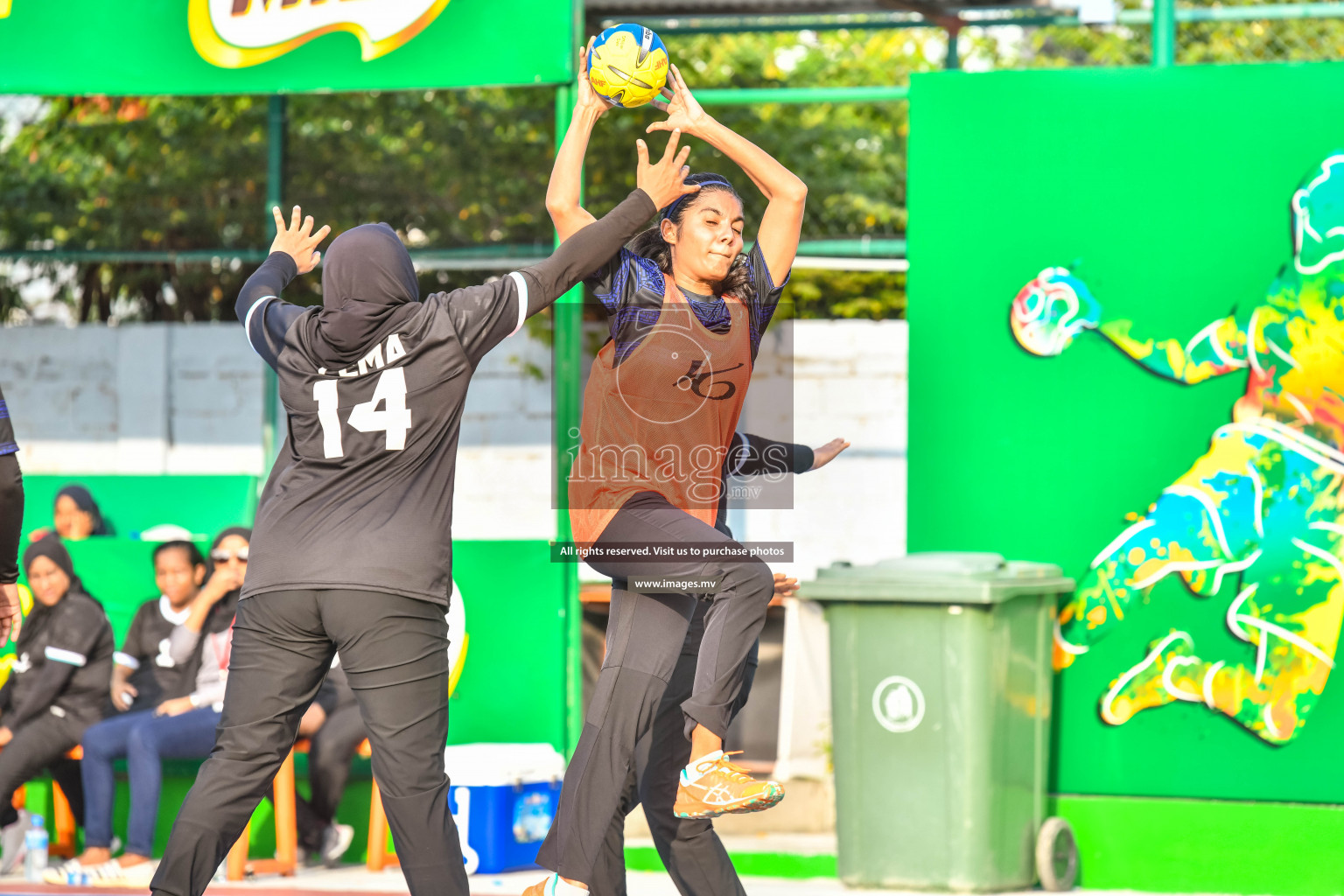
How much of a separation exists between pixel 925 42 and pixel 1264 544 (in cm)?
815

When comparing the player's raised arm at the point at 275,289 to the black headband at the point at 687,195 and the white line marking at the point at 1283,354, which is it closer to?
the black headband at the point at 687,195

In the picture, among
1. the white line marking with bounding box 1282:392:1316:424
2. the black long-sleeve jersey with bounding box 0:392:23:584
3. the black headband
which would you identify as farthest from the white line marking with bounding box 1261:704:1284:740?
the black long-sleeve jersey with bounding box 0:392:23:584

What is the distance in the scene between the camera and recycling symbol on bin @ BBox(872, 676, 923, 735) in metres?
5.57

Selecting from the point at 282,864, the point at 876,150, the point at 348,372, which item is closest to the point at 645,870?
the point at 282,864

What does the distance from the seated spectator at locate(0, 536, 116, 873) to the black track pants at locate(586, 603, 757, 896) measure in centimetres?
297

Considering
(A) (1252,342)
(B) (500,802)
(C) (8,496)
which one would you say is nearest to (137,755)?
(B) (500,802)

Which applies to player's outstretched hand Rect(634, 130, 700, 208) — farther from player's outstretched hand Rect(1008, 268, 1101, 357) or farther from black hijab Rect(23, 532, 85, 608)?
black hijab Rect(23, 532, 85, 608)

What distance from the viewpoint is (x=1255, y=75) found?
581 centimetres

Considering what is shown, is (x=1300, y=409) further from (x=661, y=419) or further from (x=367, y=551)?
(x=367, y=551)

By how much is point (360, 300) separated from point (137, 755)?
3019 millimetres

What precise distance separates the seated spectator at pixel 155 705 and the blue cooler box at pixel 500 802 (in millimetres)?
1031

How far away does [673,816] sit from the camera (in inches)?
167

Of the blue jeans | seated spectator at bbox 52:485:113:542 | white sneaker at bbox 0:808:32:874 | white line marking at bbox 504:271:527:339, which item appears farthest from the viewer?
seated spectator at bbox 52:485:113:542

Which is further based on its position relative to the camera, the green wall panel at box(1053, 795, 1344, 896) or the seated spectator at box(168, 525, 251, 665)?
the seated spectator at box(168, 525, 251, 665)
